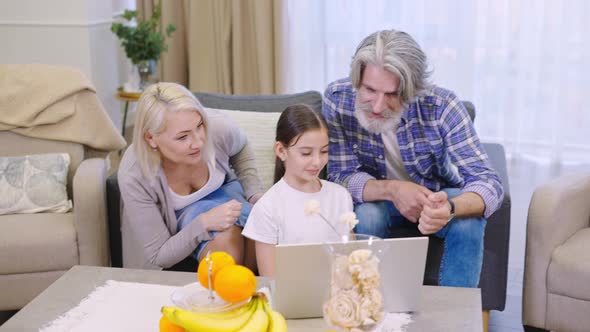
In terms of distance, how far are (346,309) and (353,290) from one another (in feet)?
0.12

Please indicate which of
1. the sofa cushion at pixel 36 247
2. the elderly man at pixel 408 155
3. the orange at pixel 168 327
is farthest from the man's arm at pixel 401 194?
the sofa cushion at pixel 36 247

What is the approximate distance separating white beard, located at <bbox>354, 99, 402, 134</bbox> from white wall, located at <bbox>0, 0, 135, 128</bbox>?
235 centimetres

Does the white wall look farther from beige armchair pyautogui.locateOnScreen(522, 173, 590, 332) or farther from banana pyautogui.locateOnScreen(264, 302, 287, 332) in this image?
banana pyautogui.locateOnScreen(264, 302, 287, 332)

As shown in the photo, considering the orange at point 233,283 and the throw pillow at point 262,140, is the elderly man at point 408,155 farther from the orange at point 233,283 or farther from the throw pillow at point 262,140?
the orange at point 233,283

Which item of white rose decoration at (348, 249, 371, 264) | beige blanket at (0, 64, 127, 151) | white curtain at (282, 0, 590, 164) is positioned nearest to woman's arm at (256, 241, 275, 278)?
white rose decoration at (348, 249, 371, 264)

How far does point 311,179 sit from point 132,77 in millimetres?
2374

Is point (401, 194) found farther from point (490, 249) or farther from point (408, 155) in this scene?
point (490, 249)

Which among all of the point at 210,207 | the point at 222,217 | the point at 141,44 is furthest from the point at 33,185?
the point at 141,44

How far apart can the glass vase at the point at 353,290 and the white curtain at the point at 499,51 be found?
3165 millimetres

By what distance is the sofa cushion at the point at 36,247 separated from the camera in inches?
99.3

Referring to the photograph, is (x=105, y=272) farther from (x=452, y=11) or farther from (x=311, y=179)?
(x=452, y=11)

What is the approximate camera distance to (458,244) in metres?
2.22

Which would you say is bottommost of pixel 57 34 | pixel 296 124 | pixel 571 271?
pixel 571 271

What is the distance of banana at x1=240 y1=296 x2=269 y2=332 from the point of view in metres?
1.45
